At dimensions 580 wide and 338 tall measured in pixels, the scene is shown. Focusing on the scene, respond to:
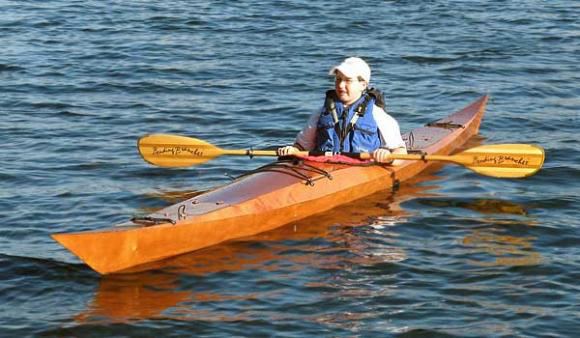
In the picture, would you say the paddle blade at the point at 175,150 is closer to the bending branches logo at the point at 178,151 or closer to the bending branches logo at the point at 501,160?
the bending branches logo at the point at 178,151

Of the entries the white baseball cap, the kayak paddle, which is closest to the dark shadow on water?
the kayak paddle

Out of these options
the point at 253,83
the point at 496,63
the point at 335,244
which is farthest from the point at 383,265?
the point at 496,63

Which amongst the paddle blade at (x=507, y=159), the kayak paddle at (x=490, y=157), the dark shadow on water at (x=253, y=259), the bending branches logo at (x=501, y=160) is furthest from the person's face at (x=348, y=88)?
the bending branches logo at (x=501, y=160)

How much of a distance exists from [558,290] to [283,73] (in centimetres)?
712

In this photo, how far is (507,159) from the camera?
8.94 metres

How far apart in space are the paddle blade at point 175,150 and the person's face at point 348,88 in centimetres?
104

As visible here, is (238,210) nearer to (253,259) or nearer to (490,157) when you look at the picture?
(253,259)

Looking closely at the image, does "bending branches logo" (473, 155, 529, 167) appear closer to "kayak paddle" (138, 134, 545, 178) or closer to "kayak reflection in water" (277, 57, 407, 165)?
"kayak paddle" (138, 134, 545, 178)

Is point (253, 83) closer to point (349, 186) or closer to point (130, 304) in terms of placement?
point (349, 186)

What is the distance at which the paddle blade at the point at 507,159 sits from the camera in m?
8.91

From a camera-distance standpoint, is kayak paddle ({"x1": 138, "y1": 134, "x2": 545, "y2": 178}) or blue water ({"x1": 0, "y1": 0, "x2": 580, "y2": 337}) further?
kayak paddle ({"x1": 138, "y1": 134, "x2": 545, "y2": 178})

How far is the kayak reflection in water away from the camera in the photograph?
28.9ft

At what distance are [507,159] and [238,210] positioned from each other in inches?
82.5

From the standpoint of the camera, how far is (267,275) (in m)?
7.58
